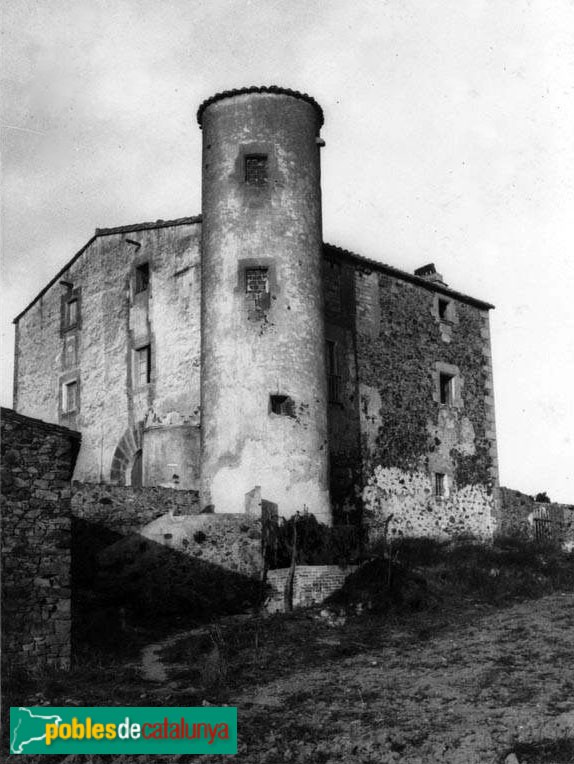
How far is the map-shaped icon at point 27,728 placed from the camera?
9.95m

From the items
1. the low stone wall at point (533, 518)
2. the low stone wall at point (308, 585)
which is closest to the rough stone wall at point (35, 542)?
the low stone wall at point (308, 585)

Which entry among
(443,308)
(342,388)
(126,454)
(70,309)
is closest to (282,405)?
(342,388)

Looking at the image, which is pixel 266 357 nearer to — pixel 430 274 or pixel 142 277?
pixel 142 277

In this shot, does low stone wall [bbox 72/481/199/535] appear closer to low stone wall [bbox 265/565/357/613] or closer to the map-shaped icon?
low stone wall [bbox 265/565/357/613]

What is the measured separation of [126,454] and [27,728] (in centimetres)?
1619

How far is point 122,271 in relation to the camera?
27578mm

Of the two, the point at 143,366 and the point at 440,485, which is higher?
the point at 143,366

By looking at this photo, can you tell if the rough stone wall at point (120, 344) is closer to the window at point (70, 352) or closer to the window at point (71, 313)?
the window at point (70, 352)

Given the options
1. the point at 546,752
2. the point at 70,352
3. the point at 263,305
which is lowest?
the point at 546,752

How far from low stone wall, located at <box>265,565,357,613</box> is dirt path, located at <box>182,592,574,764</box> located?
2.55m

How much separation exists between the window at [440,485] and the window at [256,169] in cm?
980

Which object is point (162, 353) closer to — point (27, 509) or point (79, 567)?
point (79, 567)

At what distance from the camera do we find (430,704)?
11.7 m

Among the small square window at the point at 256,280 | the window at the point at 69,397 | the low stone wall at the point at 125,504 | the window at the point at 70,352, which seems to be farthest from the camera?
the window at the point at 70,352
